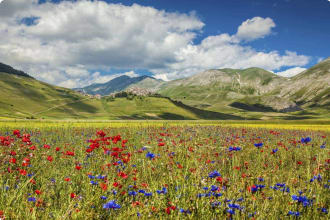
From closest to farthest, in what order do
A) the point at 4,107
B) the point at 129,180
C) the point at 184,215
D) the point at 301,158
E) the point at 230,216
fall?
the point at 230,216 < the point at 184,215 < the point at 129,180 < the point at 301,158 < the point at 4,107

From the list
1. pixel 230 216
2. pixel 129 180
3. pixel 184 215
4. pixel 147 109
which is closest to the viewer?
pixel 230 216

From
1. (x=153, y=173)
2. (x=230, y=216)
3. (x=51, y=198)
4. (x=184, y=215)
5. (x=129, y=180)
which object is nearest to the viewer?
(x=230, y=216)

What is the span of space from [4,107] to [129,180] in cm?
17763

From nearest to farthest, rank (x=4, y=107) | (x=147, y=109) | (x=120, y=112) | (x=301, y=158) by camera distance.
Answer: (x=301, y=158), (x=4, y=107), (x=120, y=112), (x=147, y=109)

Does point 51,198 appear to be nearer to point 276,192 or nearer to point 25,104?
point 276,192

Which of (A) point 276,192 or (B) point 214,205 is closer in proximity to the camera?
(B) point 214,205

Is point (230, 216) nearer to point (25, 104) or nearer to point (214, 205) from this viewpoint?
point (214, 205)

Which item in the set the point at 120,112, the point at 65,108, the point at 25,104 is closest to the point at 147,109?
the point at 120,112

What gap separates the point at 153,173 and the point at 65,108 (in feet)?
617

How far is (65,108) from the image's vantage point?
581 feet

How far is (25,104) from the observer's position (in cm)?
17612

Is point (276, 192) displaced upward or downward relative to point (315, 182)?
downward

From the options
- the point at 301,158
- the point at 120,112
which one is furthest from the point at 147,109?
the point at 301,158

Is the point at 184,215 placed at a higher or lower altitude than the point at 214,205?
lower
